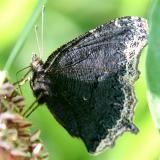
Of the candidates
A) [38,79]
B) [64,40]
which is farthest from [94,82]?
[64,40]

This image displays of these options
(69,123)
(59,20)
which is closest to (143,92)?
(69,123)

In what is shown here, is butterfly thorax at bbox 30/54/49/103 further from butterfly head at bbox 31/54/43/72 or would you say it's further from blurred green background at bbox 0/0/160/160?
blurred green background at bbox 0/0/160/160

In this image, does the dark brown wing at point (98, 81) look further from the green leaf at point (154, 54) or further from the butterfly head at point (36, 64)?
the green leaf at point (154, 54)

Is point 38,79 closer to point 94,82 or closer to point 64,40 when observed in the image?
point 94,82

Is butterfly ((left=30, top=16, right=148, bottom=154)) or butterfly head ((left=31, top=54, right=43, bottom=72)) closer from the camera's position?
butterfly ((left=30, top=16, right=148, bottom=154))

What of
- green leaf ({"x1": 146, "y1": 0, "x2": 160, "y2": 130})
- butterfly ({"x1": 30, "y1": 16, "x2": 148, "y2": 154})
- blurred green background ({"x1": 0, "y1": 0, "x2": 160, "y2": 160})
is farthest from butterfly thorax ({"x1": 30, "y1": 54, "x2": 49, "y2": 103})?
green leaf ({"x1": 146, "y1": 0, "x2": 160, "y2": 130})

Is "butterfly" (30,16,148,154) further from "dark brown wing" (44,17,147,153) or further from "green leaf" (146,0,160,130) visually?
"green leaf" (146,0,160,130)

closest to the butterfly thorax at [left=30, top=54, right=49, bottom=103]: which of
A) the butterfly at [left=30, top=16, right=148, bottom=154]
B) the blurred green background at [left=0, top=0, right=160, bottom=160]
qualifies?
the butterfly at [left=30, top=16, right=148, bottom=154]

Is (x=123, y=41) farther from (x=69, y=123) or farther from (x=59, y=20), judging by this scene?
(x=59, y=20)

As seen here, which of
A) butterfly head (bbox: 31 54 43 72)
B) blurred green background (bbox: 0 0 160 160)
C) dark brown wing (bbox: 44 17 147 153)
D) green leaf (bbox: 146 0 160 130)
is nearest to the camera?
green leaf (bbox: 146 0 160 130)

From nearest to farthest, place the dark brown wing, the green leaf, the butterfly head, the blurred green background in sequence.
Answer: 1. the green leaf
2. the dark brown wing
3. the butterfly head
4. the blurred green background
